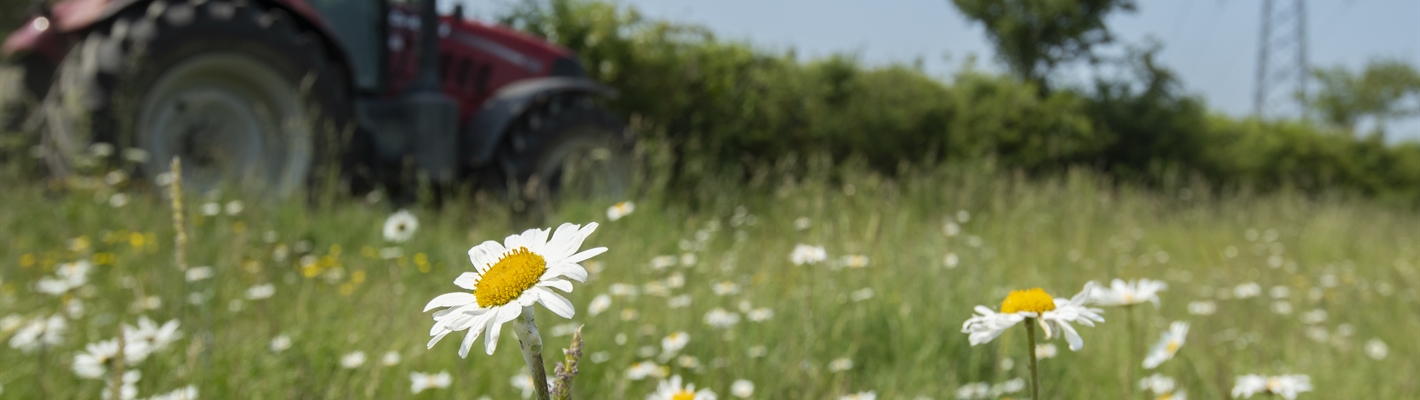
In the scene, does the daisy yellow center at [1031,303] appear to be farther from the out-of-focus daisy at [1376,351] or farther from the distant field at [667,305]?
the out-of-focus daisy at [1376,351]

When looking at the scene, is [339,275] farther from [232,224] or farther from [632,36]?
[632,36]

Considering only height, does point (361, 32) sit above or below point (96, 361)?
above

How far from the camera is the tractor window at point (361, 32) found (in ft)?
17.8

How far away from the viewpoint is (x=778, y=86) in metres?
9.27

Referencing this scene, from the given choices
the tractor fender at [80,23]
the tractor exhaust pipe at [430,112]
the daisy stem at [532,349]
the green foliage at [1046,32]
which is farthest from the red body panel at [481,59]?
the green foliage at [1046,32]

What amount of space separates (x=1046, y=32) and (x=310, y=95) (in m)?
12.4

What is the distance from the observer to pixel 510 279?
0.69 meters

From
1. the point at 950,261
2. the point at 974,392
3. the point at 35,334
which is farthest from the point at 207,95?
the point at 974,392

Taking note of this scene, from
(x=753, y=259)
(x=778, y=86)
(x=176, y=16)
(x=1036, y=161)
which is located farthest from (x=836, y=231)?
(x=1036, y=161)

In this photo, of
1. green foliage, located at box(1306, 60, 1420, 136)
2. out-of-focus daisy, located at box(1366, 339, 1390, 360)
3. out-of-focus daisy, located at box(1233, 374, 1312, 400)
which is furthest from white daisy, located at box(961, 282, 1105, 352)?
green foliage, located at box(1306, 60, 1420, 136)

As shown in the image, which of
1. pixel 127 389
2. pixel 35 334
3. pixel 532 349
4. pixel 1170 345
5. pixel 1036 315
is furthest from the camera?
pixel 35 334

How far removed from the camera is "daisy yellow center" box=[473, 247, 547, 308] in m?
0.69

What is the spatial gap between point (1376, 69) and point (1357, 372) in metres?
35.0

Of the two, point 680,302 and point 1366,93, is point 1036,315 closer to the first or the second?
point 680,302
